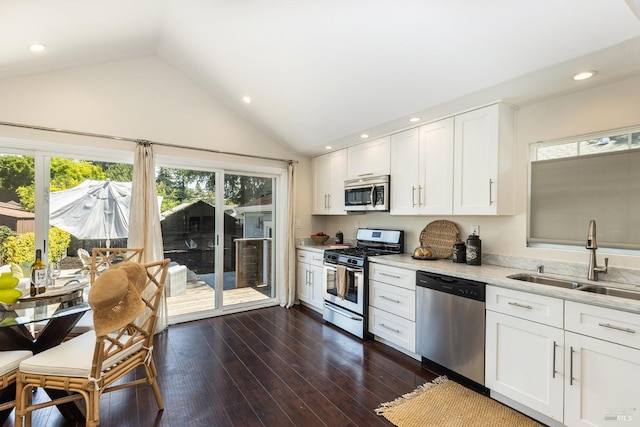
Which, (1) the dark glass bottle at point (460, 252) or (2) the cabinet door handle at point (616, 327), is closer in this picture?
(2) the cabinet door handle at point (616, 327)

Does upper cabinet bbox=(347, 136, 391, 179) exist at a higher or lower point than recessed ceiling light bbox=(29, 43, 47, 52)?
lower

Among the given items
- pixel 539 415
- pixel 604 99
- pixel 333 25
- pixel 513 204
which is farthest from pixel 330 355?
pixel 604 99

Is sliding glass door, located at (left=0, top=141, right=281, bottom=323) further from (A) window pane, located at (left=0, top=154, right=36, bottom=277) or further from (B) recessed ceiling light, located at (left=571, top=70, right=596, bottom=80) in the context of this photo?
(B) recessed ceiling light, located at (left=571, top=70, right=596, bottom=80)

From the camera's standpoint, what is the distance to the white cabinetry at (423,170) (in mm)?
3029

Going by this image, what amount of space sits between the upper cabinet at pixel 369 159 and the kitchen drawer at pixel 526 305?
1878 millimetres

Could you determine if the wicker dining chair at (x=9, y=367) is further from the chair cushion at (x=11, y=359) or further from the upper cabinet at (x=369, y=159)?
the upper cabinet at (x=369, y=159)

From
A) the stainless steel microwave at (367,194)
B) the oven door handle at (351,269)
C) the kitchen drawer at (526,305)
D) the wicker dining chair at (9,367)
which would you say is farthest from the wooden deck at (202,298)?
the kitchen drawer at (526,305)

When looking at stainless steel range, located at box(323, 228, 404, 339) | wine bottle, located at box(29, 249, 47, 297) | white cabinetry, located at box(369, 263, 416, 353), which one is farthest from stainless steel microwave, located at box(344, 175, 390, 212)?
A: wine bottle, located at box(29, 249, 47, 297)

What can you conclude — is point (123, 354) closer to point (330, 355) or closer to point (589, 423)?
point (330, 355)

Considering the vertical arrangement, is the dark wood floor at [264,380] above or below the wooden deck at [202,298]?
below

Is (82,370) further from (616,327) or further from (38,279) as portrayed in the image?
(616,327)

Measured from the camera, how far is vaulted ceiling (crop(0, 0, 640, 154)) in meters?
1.88

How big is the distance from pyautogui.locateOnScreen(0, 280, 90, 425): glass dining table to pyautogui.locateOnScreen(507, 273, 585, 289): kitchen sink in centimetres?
318


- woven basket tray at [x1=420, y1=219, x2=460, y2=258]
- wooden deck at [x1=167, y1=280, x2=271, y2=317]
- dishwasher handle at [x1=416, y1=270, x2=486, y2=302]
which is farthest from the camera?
wooden deck at [x1=167, y1=280, x2=271, y2=317]
